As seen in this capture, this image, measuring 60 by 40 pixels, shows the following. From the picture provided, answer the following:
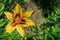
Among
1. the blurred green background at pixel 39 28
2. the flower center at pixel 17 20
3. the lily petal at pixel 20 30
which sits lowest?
the blurred green background at pixel 39 28

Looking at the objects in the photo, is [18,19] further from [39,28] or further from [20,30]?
[39,28]

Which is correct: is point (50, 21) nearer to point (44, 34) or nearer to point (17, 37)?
point (44, 34)

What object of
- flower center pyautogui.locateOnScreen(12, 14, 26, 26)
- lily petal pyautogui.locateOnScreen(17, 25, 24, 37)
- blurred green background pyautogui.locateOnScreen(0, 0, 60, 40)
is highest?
flower center pyautogui.locateOnScreen(12, 14, 26, 26)

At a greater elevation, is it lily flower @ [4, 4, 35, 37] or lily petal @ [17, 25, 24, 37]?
lily flower @ [4, 4, 35, 37]

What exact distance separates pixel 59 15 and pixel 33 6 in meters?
0.47

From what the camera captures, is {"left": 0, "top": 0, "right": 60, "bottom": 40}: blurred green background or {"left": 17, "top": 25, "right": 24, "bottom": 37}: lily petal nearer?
{"left": 17, "top": 25, "right": 24, "bottom": 37}: lily petal

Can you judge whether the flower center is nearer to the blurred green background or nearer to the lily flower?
the lily flower

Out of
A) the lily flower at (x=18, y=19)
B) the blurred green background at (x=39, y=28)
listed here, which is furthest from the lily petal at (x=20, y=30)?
the blurred green background at (x=39, y=28)

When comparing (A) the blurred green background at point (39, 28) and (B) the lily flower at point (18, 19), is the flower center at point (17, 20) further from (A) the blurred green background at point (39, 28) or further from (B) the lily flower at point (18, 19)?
(A) the blurred green background at point (39, 28)

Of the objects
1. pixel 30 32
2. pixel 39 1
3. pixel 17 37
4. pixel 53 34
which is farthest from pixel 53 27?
pixel 39 1

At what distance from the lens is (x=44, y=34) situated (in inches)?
101

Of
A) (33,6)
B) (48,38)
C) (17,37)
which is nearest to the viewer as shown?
(17,37)

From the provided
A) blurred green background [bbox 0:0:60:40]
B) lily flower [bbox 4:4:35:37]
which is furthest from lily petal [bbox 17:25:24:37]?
blurred green background [bbox 0:0:60:40]

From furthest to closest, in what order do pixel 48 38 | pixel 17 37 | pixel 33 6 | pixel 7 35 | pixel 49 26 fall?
pixel 33 6 < pixel 49 26 < pixel 48 38 < pixel 17 37 < pixel 7 35
